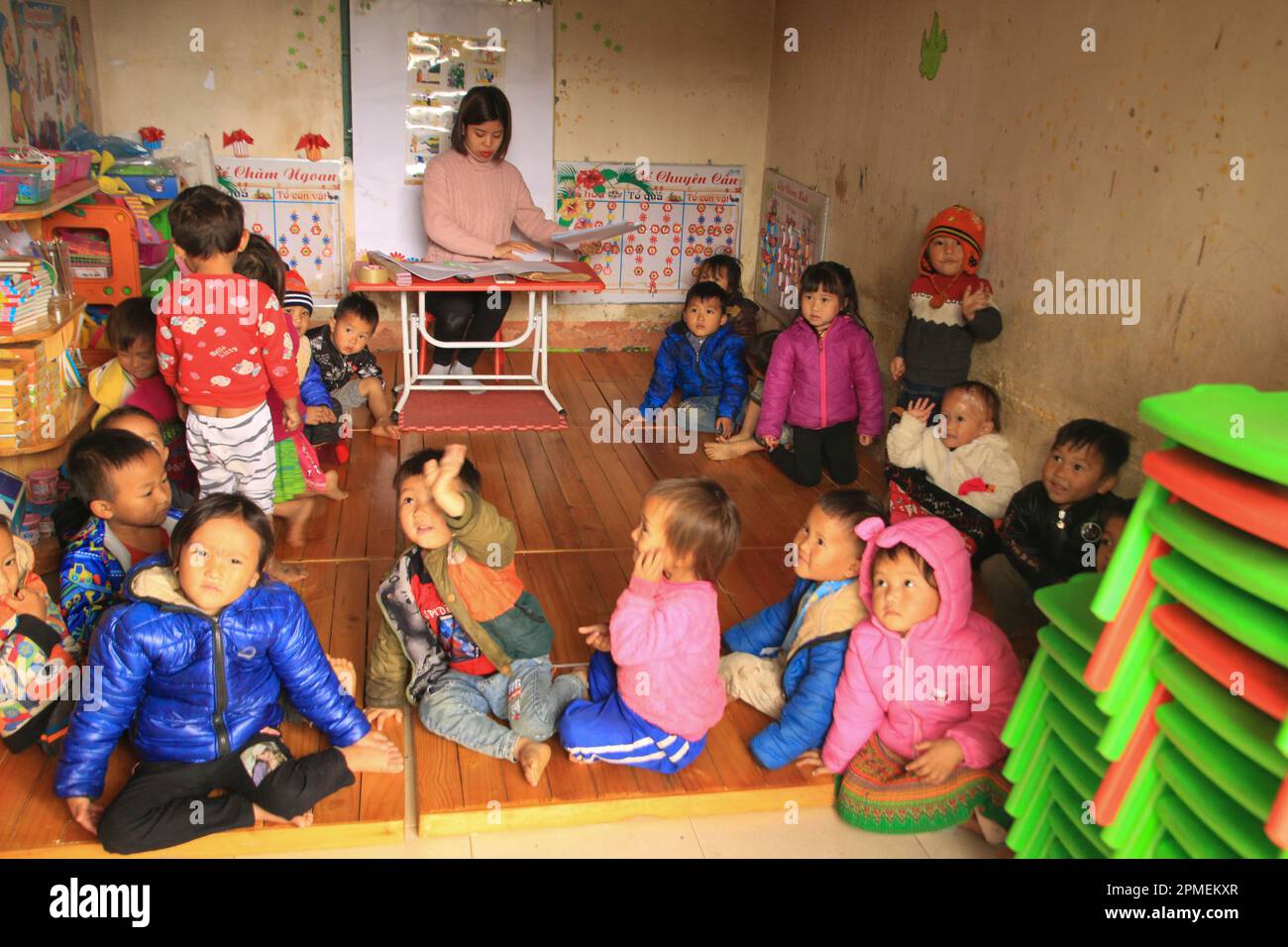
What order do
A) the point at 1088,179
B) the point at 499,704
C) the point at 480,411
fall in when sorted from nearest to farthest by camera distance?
the point at 499,704 → the point at 1088,179 → the point at 480,411

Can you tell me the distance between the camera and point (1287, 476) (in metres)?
1.61

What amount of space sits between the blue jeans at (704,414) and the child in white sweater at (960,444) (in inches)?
49.4

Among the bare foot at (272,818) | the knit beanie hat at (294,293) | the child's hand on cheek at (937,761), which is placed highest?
the knit beanie hat at (294,293)

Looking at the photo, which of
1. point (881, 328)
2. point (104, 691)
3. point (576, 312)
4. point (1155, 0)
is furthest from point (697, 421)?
point (104, 691)

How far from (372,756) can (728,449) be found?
2628 millimetres

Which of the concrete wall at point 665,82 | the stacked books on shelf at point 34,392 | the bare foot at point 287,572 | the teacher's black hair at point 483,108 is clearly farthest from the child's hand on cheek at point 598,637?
the concrete wall at point 665,82

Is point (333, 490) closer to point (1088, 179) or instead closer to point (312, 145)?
point (312, 145)

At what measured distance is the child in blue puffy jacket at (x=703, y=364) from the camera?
533 cm

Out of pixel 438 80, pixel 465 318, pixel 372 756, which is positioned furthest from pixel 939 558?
pixel 438 80

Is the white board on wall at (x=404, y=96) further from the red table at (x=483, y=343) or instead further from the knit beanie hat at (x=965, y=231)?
the knit beanie hat at (x=965, y=231)

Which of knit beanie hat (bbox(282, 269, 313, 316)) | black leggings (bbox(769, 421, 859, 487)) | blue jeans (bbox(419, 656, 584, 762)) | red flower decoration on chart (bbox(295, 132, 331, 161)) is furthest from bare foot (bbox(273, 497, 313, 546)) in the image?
red flower decoration on chart (bbox(295, 132, 331, 161))

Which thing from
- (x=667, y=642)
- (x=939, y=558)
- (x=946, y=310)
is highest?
(x=946, y=310)

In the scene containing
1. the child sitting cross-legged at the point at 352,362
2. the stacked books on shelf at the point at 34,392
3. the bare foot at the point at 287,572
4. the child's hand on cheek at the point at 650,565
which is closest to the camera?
the child's hand on cheek at the point at 650,565

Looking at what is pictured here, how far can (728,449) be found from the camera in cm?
502
